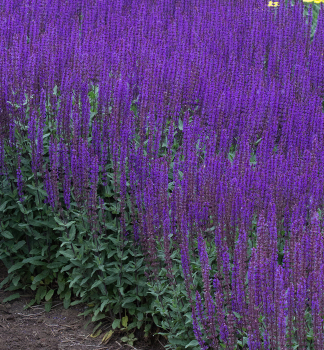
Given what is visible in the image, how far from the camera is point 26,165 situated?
512 cm

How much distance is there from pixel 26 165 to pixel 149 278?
1.67 meters

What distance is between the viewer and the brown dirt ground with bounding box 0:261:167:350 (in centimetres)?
471

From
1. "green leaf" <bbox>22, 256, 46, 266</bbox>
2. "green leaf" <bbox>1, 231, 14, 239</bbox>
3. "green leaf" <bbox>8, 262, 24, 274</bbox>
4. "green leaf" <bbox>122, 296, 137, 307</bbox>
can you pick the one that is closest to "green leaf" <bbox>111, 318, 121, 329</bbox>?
"green leaf" <bbox>122, 296, 137, 307</bbox>

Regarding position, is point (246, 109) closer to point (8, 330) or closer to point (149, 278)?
point (149, 278)

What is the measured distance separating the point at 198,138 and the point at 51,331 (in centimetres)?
224

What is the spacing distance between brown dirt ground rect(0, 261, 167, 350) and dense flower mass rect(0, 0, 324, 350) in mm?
915

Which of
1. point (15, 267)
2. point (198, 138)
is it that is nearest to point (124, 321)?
point (15, 267)

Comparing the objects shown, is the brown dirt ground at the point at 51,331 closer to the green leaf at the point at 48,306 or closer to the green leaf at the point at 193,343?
the green leaf at the point at 48,306

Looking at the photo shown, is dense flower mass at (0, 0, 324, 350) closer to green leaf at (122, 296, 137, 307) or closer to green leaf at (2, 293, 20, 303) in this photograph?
green leaf at (122, 296, 137, 307)

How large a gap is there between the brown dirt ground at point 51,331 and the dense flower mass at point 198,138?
0.92m

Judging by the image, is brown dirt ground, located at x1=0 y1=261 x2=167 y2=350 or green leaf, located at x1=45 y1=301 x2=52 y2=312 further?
green leaf, located at x1=45 y1=301 x2=52 y2=312

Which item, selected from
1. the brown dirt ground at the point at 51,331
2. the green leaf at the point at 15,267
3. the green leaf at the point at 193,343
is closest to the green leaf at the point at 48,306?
the brown dirt ground at the point at 51,331

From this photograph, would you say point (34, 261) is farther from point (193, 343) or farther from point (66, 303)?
point (193, 343)

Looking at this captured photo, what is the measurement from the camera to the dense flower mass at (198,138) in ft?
11.3
